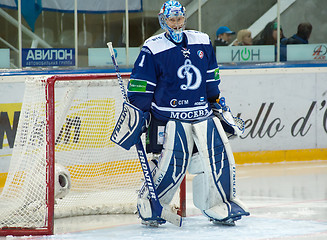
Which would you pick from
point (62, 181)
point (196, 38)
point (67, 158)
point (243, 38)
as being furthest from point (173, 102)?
point (243, 38)

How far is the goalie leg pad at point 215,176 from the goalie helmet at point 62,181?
0.92 meters

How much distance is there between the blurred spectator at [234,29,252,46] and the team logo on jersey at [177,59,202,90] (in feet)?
11.8

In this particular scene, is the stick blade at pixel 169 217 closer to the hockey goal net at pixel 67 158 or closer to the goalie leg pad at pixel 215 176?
the goalie leg pad at pixel 215 176

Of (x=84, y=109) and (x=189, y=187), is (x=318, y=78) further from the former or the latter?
(x=84, y=109)

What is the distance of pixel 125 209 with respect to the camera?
17.8 ft

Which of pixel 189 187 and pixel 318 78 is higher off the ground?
pixel 318 78

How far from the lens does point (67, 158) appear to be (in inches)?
220

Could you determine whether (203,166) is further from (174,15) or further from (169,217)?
(174,15)

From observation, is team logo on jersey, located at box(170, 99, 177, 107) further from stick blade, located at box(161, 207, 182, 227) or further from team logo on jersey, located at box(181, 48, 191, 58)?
stick blade, located at box(161, 207, 182, 227)

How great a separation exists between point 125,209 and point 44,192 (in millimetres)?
742

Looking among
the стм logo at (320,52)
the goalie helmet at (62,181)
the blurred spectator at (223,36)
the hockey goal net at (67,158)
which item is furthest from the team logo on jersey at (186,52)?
the стм logo at (320,52)

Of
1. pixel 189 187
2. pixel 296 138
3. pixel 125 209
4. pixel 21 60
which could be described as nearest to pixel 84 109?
pixel 125 209

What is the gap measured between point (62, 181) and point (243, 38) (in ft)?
11.6

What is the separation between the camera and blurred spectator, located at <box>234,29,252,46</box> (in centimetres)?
830
